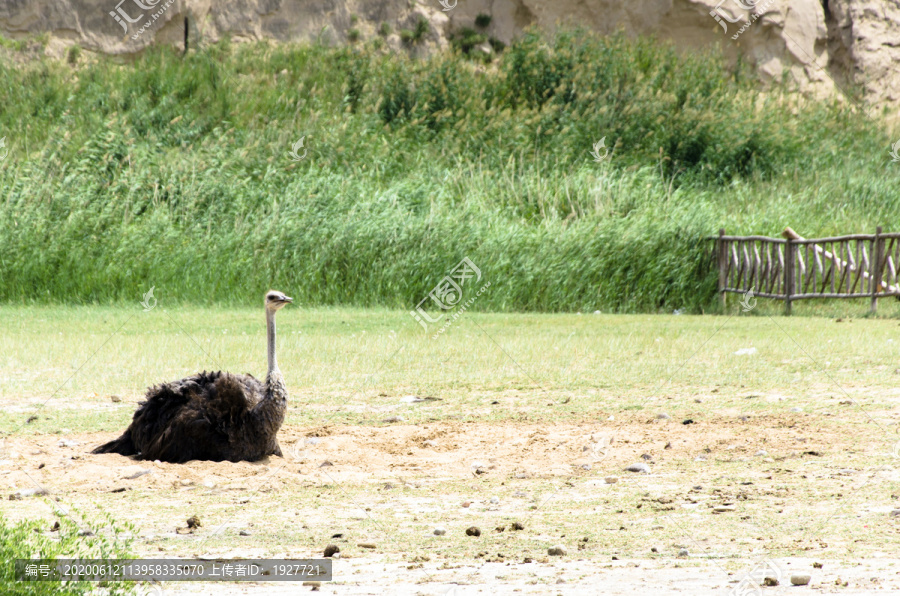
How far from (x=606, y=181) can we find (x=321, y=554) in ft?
65.5

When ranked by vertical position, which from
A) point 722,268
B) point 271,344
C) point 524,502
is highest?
point 271,344

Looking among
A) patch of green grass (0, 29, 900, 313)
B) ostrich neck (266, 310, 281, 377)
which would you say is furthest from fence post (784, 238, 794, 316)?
ostrich neck (266, 310, 281, 377)

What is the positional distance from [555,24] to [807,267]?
16.9 metres

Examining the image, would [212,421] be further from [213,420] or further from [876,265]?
[876,265]

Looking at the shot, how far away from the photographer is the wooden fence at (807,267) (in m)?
20.4

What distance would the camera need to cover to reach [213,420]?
7.75 meters

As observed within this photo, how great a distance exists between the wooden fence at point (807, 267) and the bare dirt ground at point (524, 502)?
11896 mm

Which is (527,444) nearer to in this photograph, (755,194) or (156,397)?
(156,397)

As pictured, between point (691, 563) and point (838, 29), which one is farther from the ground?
point (838, 29)

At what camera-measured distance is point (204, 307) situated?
63.4ft

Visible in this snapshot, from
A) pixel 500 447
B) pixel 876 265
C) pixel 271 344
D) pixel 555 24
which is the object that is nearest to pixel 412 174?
pixel 876 265

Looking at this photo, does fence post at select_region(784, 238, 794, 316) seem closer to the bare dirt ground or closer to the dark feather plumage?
the bare dirt ground

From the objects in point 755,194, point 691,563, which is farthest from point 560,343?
point 755,194

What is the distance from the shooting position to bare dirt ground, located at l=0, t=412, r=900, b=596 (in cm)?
507
